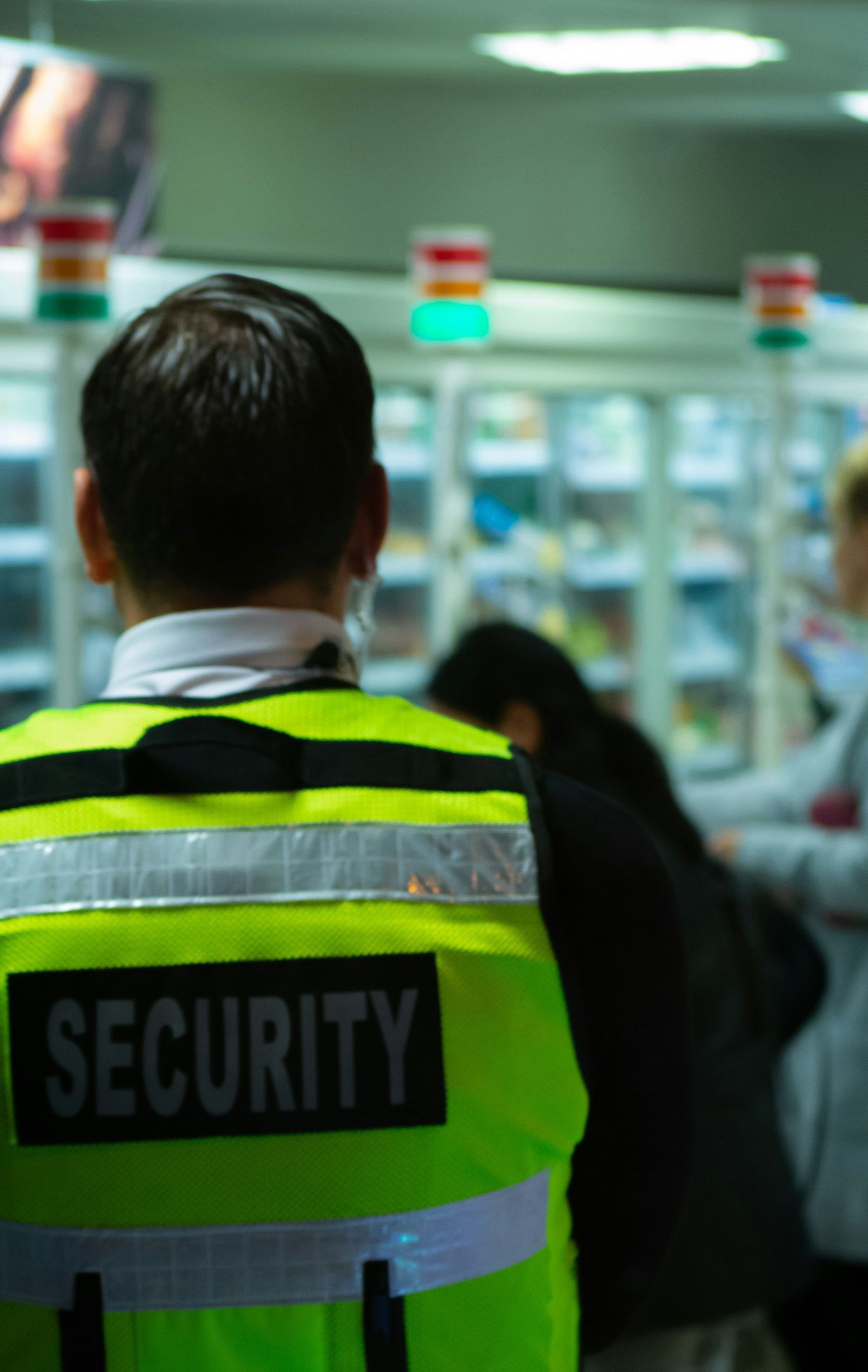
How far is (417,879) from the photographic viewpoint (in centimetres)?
89

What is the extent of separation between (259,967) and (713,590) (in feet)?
16.1

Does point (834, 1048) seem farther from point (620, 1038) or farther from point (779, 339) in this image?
point (779, 339)

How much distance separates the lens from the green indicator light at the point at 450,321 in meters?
3.65

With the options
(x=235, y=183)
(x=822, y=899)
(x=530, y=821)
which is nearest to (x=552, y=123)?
(x=235, y=183)

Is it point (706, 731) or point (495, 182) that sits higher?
point (495, 182)

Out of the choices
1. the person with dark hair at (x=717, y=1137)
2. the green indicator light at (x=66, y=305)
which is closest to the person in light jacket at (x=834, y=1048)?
the person with dark hair at (x=717, y=1137)

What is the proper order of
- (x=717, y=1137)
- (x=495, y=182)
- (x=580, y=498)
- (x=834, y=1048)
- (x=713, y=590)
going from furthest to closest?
1. (x=713, y=590)
2. (x=580, y=498)
3. (x=495, y=182)
4. (x=834, y=1048)
5. (x=717, y=1137)

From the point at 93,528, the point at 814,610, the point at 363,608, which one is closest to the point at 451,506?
the point at 814,610

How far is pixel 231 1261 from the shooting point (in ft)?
2.80

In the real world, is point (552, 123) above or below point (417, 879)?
above

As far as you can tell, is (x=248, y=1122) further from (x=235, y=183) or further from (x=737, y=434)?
(x=737, y=434)

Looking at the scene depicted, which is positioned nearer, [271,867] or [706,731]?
[271,867]

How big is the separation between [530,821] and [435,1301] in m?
0.28

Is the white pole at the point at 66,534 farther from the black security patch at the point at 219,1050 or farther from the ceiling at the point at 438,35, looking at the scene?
the black security patch at the point at 219,1050
